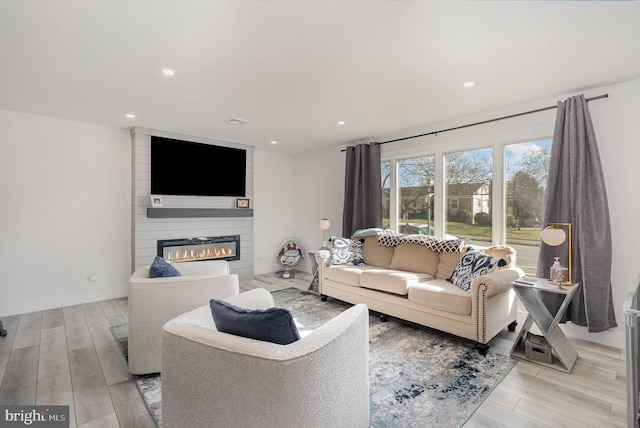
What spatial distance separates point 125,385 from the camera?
214 centimetres

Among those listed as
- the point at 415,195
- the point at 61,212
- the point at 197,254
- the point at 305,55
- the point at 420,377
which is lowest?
the point at 420,377

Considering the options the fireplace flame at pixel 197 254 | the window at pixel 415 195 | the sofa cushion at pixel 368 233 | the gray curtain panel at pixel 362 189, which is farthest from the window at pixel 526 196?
the fireplace flame at pixel 197 254

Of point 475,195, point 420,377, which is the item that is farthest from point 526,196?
point 420,377

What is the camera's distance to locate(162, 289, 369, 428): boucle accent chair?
1153mm

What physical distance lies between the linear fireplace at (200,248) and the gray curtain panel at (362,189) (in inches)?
78.6

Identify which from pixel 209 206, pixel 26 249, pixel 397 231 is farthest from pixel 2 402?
pixel 397 231

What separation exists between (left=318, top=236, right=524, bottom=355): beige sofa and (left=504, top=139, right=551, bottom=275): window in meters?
0.38

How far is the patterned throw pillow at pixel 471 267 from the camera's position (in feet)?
9.51

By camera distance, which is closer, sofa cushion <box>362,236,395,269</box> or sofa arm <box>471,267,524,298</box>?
sofa arm <box>471,267,524,298</box>

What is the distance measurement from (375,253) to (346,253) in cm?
40

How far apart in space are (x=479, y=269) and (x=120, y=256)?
4.71 meters

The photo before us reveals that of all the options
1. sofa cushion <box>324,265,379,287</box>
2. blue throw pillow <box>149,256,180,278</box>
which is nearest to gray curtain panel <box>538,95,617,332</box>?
sofa cushion <box>324,265,379,287</box>

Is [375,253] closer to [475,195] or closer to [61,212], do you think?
[475,195]

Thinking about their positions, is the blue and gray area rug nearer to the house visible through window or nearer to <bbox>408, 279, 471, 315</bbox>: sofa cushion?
<bbox>408, 279, 471, 315</bbox>: sofa cushion
